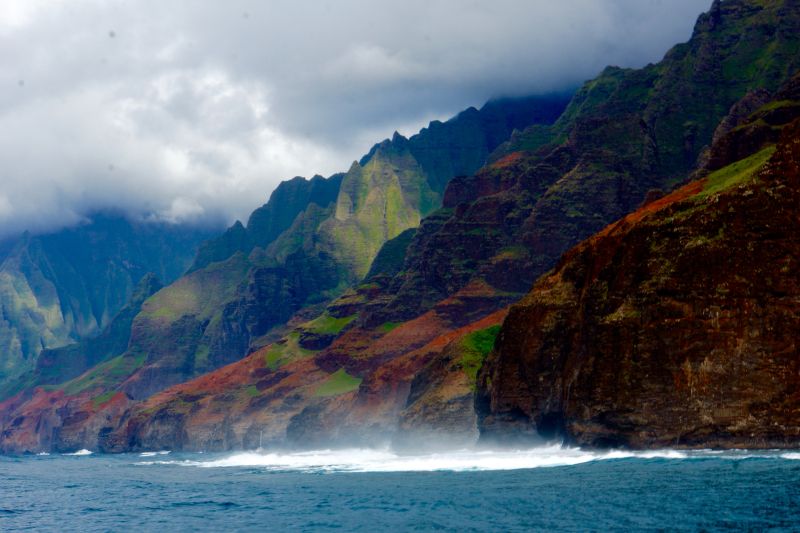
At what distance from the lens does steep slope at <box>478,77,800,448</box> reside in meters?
82.6

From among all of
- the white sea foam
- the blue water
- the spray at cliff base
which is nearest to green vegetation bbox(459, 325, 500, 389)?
the spray at cliff base

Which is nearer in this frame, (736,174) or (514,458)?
(736,174)

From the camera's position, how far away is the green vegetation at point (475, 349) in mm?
162125

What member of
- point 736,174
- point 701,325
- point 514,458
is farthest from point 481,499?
point 736,174

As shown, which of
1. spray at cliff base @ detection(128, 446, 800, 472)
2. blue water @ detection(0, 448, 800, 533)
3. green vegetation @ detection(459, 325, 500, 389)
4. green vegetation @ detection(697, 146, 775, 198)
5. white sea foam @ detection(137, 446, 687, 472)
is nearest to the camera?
blue water @ detection(0, 448, 800, 533)

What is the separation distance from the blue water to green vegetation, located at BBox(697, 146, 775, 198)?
28264 mm

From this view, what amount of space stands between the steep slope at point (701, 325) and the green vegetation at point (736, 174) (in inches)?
22.7

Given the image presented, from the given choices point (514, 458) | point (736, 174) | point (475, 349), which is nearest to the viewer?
point (736, 174)

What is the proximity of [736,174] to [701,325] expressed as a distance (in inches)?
1044

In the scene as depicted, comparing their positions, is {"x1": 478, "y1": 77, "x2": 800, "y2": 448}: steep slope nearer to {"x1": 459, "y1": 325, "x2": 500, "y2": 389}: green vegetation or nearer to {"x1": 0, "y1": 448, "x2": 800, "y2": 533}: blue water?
{"x1": 0, "y1": 448, "x2": 800, "y2": 533}: blue water

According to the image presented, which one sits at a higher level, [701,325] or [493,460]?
[701,325]

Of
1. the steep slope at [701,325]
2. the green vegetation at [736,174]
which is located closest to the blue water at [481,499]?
the steep slope at [701,325]

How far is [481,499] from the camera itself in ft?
243

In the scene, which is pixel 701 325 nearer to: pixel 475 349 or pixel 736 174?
pixel 736 174
